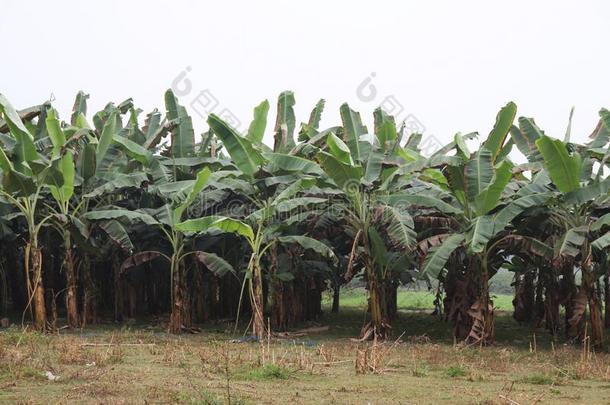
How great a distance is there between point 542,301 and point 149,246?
923cm

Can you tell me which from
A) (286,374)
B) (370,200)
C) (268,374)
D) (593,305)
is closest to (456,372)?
(286,374)

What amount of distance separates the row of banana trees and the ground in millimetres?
1663

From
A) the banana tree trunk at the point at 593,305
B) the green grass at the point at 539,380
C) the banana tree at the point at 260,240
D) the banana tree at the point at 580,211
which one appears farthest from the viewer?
the banana tree at the point at 260,240

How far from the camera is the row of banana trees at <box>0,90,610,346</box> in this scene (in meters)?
11.7

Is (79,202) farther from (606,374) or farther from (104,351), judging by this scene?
(606,374)

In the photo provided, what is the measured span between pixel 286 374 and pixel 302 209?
253 inches

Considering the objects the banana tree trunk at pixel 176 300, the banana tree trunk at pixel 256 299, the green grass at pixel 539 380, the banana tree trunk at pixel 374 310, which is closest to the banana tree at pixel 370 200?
the banana tree trunk at pixel 374 310

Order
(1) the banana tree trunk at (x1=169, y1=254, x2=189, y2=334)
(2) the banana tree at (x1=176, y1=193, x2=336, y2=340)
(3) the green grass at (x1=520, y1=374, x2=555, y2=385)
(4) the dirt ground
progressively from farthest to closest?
(1) the banana tree trunk at (x1=169, y1=254, x2=189, y2=334), (2) the banana tree at (x1=176, y1=193, x2=336, y2=340), (3) the green grass at (x1=520, y1=374, x2=555, y2=385), (4) the dirt ground

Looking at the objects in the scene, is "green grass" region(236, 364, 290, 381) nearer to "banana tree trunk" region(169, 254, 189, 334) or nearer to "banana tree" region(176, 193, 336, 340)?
"banana tree" region(176, 193, 336, 340)

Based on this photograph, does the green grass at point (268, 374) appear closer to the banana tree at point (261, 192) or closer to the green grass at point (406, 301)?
the banana tree at point (261, 192)

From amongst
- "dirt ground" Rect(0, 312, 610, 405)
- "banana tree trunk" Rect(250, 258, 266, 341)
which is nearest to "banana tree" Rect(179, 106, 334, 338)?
"banana tree trunk" Rect(250, 258, 266, 341)

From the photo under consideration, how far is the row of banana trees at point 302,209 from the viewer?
11719mm

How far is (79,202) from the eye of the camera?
13.8 m

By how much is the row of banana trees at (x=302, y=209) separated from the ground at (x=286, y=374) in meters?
1.66
